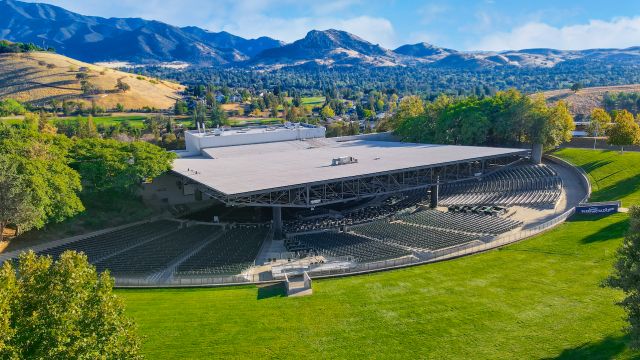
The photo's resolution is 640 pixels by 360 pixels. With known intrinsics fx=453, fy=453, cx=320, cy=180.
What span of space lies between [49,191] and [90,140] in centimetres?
1806

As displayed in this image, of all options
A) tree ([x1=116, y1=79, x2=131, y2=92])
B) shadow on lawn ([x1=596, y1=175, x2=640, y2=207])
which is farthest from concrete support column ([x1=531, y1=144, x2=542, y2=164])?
tree ([x1=116, y1=79, x2=131, y2=92])

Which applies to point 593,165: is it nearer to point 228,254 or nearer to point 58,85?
point 228,254

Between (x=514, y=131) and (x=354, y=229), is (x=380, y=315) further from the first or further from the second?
(x=514, y=131)

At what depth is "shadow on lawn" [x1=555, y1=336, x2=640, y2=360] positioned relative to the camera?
24891 millimetres

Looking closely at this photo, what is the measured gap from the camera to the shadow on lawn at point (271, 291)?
1396 inches

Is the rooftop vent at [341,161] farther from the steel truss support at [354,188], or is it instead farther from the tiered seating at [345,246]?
the tiered seating at [345,246]

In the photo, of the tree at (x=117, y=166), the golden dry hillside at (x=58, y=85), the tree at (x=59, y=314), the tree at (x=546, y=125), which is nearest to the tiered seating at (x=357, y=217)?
the tree at (x=117, y=166)

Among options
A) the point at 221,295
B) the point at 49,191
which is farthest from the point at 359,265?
the point at 49,191

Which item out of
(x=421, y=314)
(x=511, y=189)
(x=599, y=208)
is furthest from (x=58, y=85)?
(x=599, y=208)

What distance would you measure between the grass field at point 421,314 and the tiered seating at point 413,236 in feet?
14.9

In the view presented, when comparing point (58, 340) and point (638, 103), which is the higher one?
point (638, 103)

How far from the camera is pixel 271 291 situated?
36.4 m

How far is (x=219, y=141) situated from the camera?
252 ft

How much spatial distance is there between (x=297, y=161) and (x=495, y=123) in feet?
136
